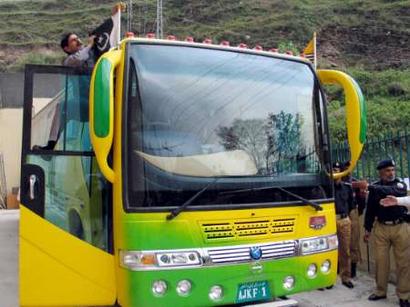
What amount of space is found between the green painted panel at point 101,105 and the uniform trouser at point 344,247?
4.03 m

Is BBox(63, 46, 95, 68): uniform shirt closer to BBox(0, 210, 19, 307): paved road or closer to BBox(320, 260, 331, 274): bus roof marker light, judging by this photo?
BBox(320, 260, 331, 274): bus roof marker light

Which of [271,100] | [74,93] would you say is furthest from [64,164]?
[271,100]

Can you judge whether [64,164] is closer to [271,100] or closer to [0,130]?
[271,100]

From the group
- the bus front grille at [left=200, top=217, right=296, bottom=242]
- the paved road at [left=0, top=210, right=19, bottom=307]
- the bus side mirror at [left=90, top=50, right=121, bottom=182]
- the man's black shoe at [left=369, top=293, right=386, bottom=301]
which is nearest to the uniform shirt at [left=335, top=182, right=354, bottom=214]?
the man's black shoe at [left=369, top=293, right=386, bottom=301]

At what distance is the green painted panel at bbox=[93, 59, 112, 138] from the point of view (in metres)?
3.34

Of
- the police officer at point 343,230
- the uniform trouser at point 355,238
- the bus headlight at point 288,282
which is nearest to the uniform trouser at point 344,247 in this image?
the police officer at point 343,230

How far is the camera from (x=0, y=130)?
20891 mm

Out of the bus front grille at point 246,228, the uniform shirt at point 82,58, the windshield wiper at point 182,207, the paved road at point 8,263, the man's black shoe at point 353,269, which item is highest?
the uniform shirt at point 82,58

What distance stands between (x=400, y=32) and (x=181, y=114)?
100 feet

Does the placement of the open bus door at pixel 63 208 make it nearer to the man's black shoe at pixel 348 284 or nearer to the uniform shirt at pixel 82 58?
the uniform shirt at pixel 82 58

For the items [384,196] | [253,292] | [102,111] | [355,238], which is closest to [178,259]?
[253,292]

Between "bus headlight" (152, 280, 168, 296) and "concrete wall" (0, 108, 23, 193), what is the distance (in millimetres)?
18653

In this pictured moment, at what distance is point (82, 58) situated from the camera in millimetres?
4160

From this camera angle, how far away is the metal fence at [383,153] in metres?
6.45
